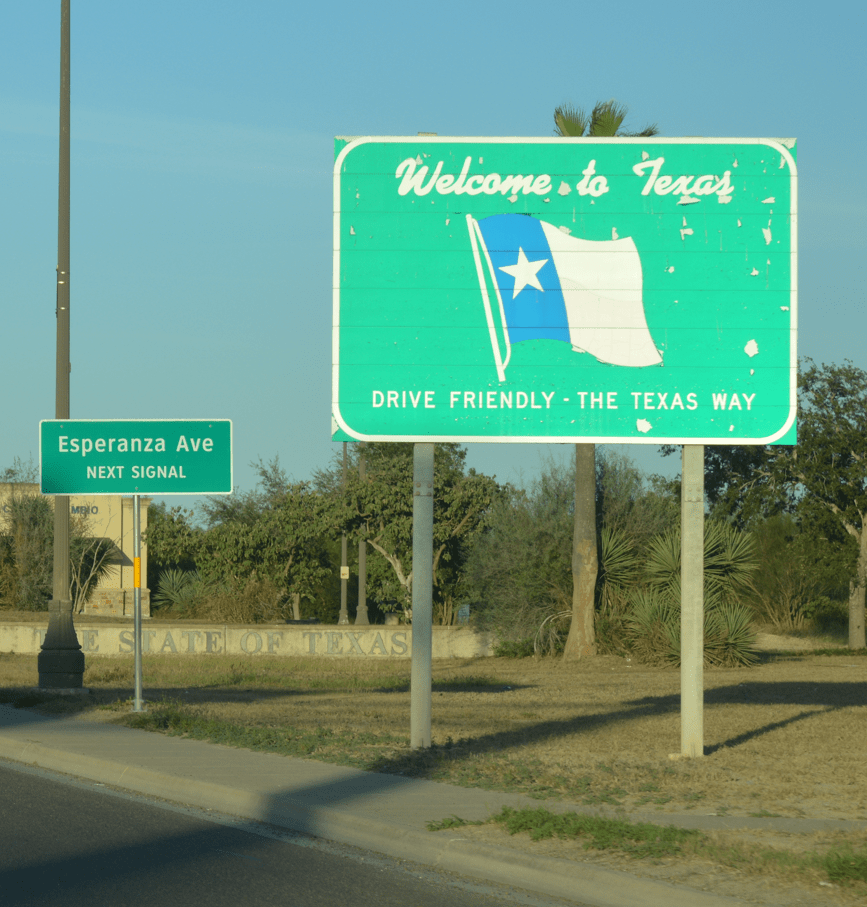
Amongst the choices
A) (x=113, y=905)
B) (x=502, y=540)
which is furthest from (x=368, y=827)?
(x=502, y=540)

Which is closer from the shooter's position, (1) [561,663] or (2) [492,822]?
(2) [492,822]

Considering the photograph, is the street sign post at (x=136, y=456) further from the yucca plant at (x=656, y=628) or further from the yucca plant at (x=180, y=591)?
the yucca plant at (x=180, y=591)

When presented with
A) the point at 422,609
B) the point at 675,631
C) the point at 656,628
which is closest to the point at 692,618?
the point at 422,609

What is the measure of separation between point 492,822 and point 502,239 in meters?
5.83

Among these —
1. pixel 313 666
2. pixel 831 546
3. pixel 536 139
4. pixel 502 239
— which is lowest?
pixel 313 666

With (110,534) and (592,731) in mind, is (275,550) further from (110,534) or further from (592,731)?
(592,731)

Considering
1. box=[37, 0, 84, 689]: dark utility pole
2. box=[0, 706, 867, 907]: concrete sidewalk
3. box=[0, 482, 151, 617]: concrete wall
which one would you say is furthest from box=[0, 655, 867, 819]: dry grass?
box=[0, 482, 151, 617]: concrete wall

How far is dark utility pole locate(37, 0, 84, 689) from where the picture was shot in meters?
17.6

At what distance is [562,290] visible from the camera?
11.7 meters

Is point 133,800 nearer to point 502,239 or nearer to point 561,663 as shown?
point 502,239

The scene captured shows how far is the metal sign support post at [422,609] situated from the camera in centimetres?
1172

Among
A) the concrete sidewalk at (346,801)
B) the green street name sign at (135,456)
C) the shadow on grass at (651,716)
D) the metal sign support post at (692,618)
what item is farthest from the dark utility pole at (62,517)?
the metal sign support post at (692,618)

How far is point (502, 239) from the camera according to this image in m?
11.7

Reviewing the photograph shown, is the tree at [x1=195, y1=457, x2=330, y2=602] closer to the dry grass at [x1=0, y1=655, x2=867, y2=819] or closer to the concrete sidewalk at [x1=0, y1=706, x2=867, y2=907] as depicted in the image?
the dry grass at [x1=0, y1=655, x2=867, y2=819]
